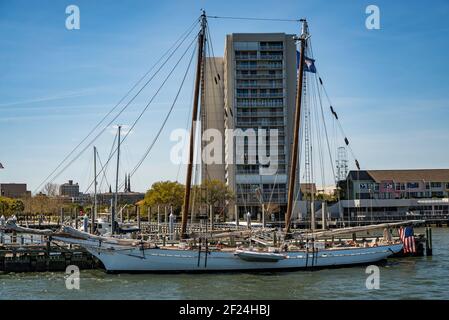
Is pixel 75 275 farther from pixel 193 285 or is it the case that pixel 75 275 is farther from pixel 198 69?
pixel 198 69

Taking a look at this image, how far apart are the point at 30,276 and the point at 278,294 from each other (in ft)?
65.1

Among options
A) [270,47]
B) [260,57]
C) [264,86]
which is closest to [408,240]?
[264,86]

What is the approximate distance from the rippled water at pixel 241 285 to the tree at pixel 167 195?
180ft

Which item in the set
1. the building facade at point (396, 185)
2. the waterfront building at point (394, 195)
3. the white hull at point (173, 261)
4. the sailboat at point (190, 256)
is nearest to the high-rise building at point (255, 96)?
the waterfront building at point (394, 195)

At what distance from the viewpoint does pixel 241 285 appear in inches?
1251

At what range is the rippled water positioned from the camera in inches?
1126

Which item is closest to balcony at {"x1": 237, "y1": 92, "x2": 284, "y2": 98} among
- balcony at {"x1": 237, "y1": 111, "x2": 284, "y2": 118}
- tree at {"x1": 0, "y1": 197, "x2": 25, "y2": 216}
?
balcony at {"x1": 237, "y1": 111, "x2": 284, "y2": 118}

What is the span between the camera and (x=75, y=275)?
3672cm

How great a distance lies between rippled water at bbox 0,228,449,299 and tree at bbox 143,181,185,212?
54965 mm

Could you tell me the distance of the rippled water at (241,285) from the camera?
28.6m

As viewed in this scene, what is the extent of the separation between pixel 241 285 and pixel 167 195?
63368 millimetres

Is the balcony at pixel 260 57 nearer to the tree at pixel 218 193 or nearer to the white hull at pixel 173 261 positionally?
the tree at pixel 218 193

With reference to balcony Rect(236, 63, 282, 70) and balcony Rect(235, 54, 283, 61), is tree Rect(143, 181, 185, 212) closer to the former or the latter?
balcony Rect(236, 63, 282, 70)

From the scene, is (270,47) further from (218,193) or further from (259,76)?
(218,193)
